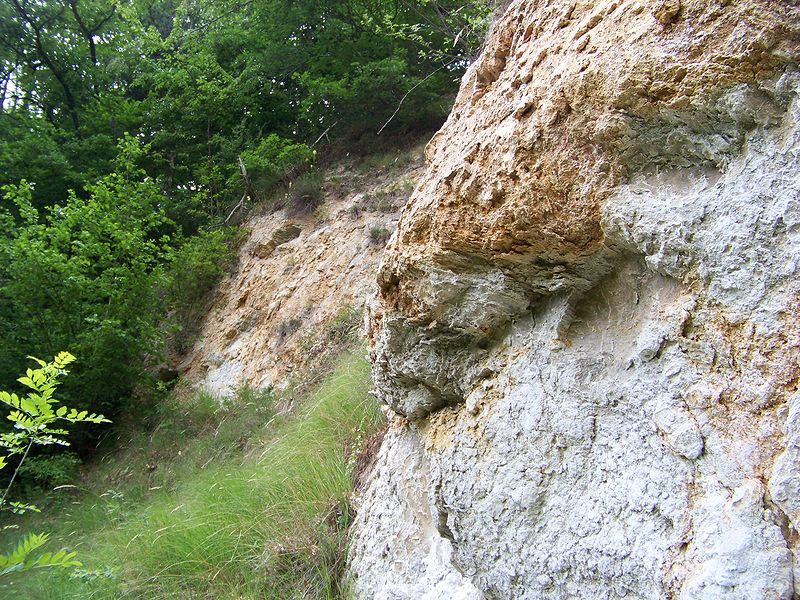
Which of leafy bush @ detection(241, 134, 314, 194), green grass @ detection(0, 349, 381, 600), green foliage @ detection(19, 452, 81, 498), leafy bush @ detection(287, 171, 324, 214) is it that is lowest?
green grass @ detection(0, 349, 381, 600)

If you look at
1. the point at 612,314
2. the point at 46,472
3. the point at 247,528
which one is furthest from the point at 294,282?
the point at 612,314

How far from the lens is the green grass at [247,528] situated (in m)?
3.01

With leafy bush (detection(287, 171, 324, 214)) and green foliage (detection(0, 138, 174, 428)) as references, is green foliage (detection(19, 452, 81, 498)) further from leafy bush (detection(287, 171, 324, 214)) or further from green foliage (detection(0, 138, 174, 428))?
leafy bush (detection(287, 171, 324, 214))

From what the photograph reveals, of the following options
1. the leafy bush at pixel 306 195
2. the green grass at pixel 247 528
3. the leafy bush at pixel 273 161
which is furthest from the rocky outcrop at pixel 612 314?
the leafy bush at pixel 273 161

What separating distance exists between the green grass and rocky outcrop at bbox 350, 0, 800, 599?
0.76 m

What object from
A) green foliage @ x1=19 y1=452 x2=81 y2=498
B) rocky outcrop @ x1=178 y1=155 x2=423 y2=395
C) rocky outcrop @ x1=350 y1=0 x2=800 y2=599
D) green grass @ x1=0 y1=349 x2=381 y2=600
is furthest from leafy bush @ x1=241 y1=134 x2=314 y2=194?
rocky outcrop @ x1=350 y1=0 x2=800 y2=599

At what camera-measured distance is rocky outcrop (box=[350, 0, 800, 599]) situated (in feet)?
4.35

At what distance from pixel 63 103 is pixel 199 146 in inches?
132

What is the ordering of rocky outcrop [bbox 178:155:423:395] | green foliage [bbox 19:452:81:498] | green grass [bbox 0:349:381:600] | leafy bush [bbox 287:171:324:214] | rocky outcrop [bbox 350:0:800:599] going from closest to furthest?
rocky outcrop [bbox 350:0:800:599], green grass [bbox 0:349:381:600], green foliage [bbox 19:452:81:498], rocky outcrop [bbox 178:155:423:395], leafy bush [bbox 287:171:324:214]

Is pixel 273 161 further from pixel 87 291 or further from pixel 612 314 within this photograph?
pixel 612 314

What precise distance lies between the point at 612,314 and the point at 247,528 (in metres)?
2.39

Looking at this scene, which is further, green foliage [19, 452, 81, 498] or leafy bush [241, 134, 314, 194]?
leafy bush [241, 134, 314, 194]

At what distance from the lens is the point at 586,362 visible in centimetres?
181

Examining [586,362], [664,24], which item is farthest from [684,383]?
[664,24]
